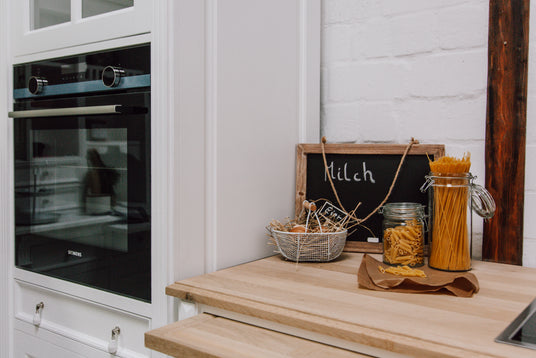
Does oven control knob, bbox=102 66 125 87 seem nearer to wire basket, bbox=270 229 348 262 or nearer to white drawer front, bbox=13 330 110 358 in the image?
wire basket, bbox=270 229 348 262

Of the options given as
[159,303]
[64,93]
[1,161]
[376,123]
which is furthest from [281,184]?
[1,161]

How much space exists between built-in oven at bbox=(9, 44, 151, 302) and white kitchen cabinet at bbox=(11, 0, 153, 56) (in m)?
0.04

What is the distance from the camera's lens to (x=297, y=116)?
1474mm

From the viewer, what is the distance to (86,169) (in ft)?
4.09

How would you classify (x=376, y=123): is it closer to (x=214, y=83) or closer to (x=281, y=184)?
(x=281, y=184)

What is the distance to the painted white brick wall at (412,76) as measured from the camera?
1314mm

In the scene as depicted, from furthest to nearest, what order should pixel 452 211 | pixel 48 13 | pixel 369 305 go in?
pixel 48 13, pixel 452 211, pixel 369 305

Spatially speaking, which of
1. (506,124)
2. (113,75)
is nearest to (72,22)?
(113,75)

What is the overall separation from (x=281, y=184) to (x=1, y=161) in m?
0.82

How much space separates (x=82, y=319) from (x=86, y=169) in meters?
0.39

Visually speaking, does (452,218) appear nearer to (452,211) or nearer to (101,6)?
(452,211)

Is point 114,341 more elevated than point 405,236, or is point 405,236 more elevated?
point 405,236

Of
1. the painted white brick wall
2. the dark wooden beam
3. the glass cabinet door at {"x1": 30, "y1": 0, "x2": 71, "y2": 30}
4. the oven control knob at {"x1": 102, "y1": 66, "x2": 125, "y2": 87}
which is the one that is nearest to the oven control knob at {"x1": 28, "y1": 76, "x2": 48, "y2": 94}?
the glass cabinet door at {"x1": 30, "y1": 0, "x2": 71, "y2": 30}

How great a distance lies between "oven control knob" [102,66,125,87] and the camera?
3.79 ft
